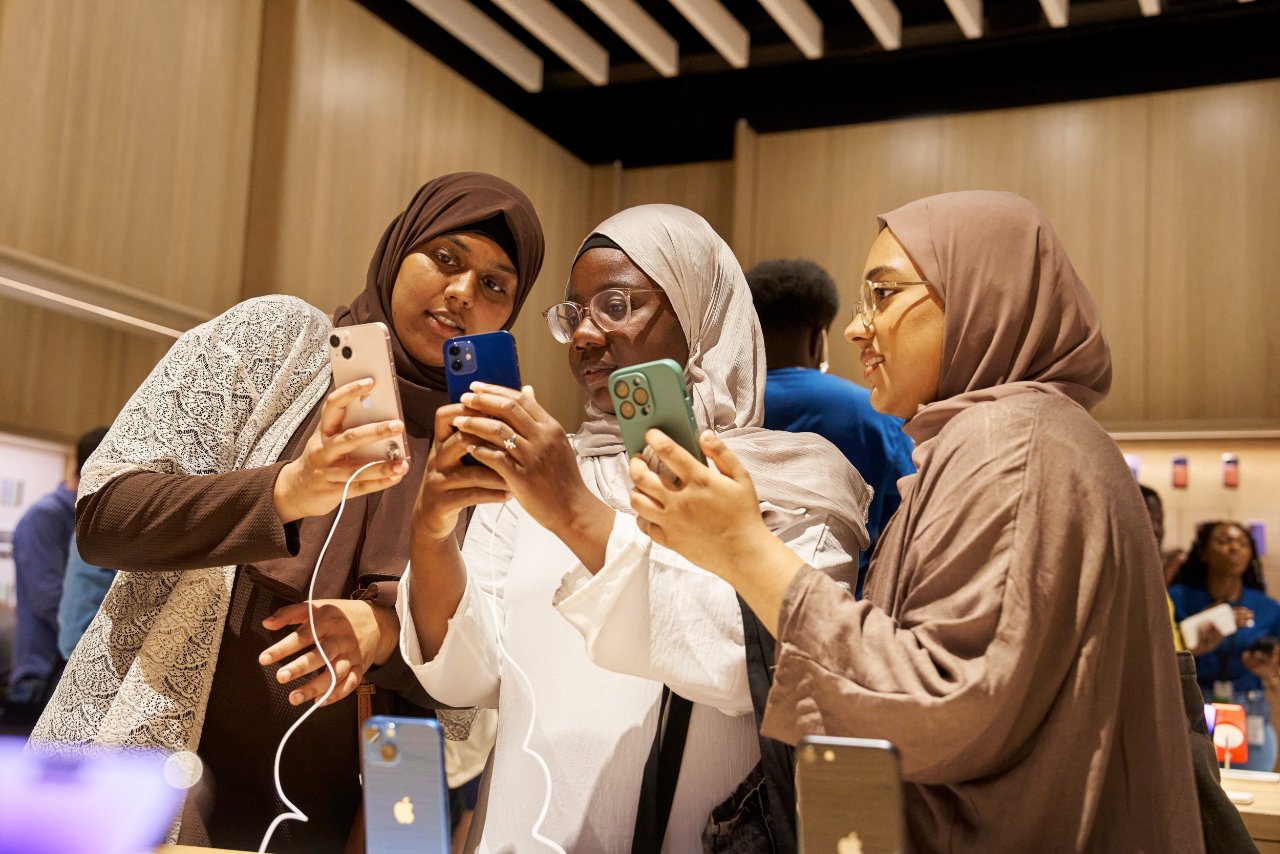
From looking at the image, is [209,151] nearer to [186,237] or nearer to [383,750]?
[186,237]

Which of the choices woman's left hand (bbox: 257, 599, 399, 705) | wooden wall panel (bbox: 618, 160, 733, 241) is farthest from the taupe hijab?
wooden wall panel (bbox: 618, 160, 733, 241)

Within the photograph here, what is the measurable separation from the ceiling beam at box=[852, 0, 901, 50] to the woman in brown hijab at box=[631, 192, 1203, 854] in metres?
4.00

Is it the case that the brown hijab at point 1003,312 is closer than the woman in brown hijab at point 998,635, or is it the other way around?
the woman in brown hijab at point 998,635

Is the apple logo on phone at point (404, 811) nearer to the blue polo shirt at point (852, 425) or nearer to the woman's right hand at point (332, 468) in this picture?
the woman's right hand at point (332, 468)

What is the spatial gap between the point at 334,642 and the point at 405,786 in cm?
62

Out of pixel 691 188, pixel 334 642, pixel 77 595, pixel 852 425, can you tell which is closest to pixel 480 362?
pixel 334 642

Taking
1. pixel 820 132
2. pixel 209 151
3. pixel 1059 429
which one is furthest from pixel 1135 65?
pixel 1059 429

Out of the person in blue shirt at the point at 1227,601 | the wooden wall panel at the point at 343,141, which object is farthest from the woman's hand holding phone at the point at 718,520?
the person in blue shirt at the point at 1227,601

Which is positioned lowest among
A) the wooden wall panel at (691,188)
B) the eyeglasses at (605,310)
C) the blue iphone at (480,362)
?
the blue iphone at (480,362)

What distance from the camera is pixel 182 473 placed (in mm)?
1594

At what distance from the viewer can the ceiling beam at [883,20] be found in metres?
4.82

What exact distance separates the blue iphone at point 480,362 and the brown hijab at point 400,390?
1.32ft

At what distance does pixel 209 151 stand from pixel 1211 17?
3.92m

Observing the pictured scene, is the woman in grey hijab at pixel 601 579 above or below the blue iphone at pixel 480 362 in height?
below
